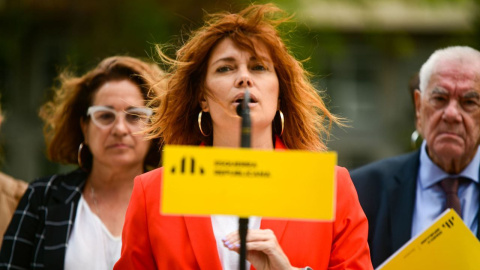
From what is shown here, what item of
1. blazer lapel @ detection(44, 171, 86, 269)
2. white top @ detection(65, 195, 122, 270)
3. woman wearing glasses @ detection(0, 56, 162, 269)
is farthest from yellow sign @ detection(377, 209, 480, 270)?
blazer lapel @ detection(44, 171, 86, 269)

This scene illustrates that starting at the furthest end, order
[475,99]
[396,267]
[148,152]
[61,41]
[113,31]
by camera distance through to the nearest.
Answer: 1. [61,41]
2. [113,31]
3. [148,152]
4. [475,99]
5. [396,267]

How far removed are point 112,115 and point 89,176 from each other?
1.41 feet

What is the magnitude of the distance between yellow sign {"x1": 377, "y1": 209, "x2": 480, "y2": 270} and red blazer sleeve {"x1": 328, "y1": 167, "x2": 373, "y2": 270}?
37 centimetres

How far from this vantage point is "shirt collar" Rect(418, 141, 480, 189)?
13.3 ft

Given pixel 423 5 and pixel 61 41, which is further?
Answer: pixel 61 41

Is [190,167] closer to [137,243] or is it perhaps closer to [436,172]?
[137,243]

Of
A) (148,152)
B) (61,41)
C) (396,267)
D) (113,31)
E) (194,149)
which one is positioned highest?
(61,41)

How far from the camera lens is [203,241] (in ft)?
9.25

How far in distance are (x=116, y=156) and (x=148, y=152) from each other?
0.83 feet

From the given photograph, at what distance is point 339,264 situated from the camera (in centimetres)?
278

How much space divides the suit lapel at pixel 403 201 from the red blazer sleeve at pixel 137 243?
1.53 meters

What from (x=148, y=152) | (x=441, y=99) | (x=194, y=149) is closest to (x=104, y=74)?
(x=148, y=152)

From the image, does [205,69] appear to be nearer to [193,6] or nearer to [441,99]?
[441,99]

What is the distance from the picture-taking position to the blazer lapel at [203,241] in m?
2.78
